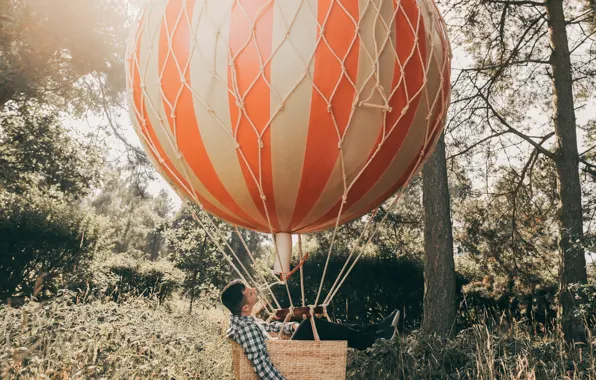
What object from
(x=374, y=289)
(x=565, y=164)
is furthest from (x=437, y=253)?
(x=374, y=289)

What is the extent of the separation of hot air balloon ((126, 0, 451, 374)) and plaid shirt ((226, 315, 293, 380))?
0.40 metres

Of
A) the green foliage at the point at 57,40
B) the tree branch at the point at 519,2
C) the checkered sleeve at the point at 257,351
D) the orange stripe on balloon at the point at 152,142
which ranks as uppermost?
the tree branch at the point at 519,2

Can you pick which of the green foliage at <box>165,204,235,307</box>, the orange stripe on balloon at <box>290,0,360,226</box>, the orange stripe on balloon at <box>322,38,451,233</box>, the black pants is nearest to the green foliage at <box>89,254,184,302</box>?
the green foliage at <box>165,204,235,307</box>

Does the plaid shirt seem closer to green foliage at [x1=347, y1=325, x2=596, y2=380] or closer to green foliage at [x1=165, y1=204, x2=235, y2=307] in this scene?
green foliage at [x1=347, y1=325, x2=596, y2=380]

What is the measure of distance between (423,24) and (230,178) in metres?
1.06

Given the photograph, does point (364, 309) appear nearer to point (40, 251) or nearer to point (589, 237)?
point (589, 237)

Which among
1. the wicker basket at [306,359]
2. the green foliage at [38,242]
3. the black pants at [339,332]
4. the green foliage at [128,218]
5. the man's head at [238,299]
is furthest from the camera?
A: the green foliage at [128,218]

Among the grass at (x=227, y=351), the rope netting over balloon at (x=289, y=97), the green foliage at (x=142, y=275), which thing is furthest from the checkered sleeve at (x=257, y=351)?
the green foliage at (x=142, y=275)

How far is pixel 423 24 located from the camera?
71.9 inches

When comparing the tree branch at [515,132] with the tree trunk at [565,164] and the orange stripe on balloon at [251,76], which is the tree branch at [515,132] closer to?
the tree trunk at [565,164]

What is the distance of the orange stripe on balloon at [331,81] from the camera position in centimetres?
160

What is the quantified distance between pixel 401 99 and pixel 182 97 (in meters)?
0.89

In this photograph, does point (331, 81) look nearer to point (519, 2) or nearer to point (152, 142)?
point (152, 142)

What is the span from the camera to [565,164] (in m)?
6.59
